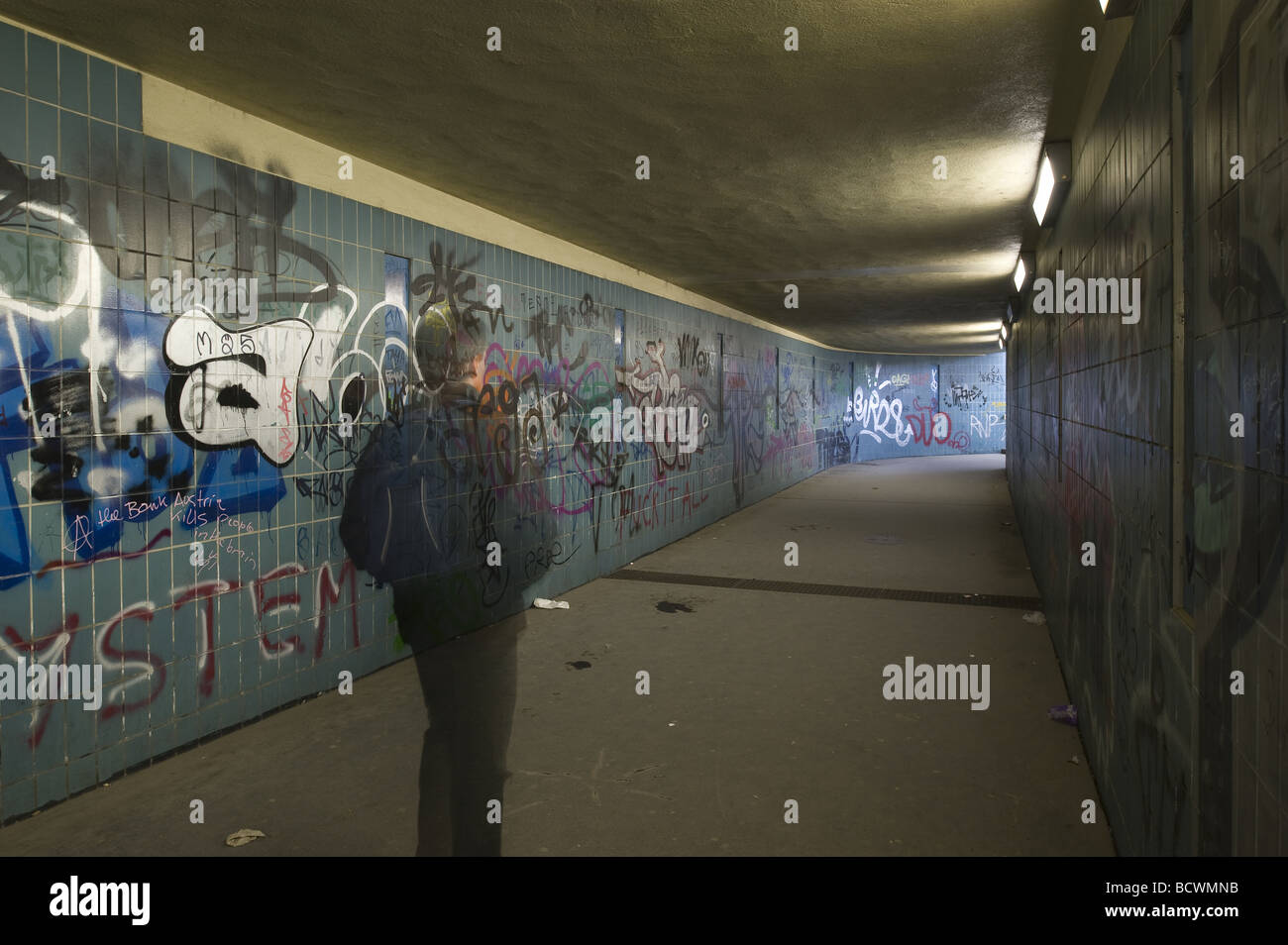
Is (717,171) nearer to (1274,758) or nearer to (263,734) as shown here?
(263,734)

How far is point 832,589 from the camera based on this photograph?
290 inches

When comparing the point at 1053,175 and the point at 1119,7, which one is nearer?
the point at 1119,7

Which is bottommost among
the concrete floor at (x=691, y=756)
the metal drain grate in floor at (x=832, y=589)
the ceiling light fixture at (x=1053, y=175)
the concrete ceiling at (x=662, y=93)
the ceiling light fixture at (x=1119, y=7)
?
the concrete floor at (x=691, y=756)

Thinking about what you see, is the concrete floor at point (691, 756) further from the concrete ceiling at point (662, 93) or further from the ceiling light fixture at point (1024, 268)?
the ceiling light fixture at point (1024, 268)

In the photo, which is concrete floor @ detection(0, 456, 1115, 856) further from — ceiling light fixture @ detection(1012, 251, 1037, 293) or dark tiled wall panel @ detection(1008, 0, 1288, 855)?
ceiling light fixture @ detection(1012, 251, 1037, 293)

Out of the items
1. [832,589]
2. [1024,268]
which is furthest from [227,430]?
[1024,268]

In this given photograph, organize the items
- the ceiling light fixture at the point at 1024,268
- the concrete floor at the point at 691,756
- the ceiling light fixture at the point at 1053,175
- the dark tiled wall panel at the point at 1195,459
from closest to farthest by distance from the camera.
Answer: the dark tiled wall panel at the point at 1195,459 < the concrete floor at the point at 691,756 < the ceiling light fixture at the point at 1053,175 < the ceiling light fixture at the point at 1024,268

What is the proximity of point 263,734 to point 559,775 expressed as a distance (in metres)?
1.65

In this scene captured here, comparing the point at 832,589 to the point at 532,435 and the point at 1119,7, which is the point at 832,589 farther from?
the point at 1119,7

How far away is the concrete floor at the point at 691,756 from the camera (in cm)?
319

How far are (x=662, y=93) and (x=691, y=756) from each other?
3.30 m

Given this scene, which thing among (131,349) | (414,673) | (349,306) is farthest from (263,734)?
(349,306)

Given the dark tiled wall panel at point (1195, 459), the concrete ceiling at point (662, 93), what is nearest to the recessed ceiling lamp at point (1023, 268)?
the concrete ceiling at point (662, 93)

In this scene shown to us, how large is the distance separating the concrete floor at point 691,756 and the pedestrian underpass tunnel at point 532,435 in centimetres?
3
